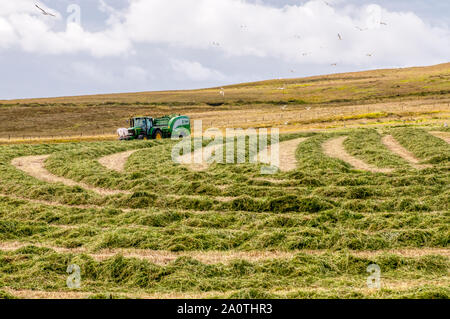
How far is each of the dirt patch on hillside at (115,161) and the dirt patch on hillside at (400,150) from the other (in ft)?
50.7

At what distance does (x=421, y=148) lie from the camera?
27.8 m

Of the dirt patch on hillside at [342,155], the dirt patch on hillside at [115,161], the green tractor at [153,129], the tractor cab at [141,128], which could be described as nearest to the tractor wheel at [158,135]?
the green tractor at [153,129]

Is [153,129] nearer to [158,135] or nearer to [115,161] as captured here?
[158,135]

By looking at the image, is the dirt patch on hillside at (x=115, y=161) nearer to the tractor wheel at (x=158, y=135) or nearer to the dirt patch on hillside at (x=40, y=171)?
the dirt patch on hillside at (x=40, y=171)

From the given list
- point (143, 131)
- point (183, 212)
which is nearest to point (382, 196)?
point (183, 212)

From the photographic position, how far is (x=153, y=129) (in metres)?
41.6

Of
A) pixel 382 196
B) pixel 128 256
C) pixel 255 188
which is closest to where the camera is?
pixel 128 256

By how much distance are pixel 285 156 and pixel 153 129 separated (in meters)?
17.9

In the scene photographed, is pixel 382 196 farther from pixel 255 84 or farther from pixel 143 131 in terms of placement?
pixel 255 84

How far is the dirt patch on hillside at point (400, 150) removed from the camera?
2328cm


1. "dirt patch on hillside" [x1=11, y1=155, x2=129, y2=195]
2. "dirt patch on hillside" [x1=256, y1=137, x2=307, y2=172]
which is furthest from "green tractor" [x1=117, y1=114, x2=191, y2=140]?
"dirt patch on hillside" [x1=256, y1=137, x2=307, y2=172]

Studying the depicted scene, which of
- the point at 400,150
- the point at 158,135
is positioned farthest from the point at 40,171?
the point at 400,150
